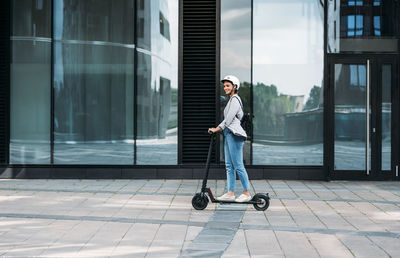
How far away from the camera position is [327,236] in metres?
6.48

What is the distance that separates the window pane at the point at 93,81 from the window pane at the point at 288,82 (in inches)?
111

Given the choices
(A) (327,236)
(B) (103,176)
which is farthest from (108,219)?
(B) (103,176)

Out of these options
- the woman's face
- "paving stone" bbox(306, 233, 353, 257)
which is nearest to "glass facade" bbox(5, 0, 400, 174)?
the woman's face

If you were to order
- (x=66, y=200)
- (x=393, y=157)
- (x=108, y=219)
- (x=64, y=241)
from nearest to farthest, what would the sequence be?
(x=64, y=241) → (x=108, y=219) → (x=66, y=200) → (x=393, y=157)

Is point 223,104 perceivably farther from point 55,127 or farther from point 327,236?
point 327,236

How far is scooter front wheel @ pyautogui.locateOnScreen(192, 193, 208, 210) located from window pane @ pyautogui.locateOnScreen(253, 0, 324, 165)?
Answer: 4342mm

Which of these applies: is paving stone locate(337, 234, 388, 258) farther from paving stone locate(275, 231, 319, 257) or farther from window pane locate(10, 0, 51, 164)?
window pane locate(10, 0, 51, 164)

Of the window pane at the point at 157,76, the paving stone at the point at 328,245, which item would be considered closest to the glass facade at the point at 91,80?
the window pane at the point at 157,76

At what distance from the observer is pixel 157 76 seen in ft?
41.1

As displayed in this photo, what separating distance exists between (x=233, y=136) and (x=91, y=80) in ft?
16.4

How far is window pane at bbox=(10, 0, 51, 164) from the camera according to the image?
12500 mm

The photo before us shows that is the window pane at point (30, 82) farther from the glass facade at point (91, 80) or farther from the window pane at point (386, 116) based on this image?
the window pane at point (386, 116)

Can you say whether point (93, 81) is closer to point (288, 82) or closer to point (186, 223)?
point (288, 82)

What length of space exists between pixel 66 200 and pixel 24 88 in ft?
13.7
